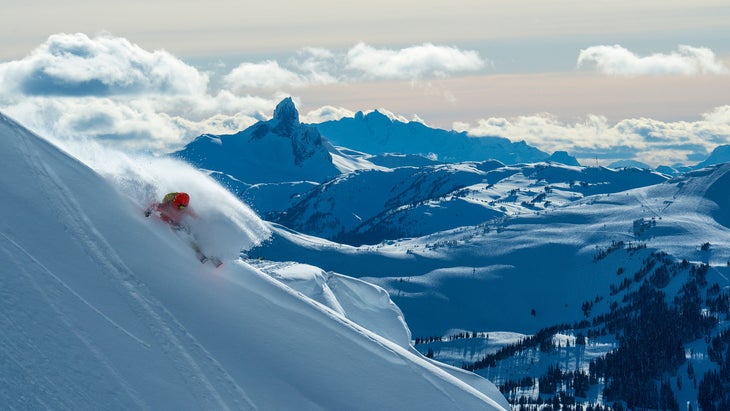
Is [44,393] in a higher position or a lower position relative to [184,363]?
lower

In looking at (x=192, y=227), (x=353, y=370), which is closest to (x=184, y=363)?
(x=353, y=370)

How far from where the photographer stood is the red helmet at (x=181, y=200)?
56.1m

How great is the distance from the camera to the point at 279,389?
46.7 metres

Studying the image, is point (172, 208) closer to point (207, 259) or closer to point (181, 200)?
point (181, 200)

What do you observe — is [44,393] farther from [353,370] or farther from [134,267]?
[353,370]

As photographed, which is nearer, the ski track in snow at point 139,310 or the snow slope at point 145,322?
the snow slope at point 145,322

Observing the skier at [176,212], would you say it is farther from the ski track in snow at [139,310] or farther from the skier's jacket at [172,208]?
the ski track in snow at [139,310]

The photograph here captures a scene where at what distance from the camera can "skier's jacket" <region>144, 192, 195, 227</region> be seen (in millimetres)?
55594

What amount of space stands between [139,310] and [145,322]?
3.38ft

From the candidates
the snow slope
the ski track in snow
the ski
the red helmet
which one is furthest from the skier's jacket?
the ski track in snow

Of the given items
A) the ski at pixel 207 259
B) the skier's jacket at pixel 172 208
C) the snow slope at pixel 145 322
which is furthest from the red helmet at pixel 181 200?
the ski at pixel 207 259

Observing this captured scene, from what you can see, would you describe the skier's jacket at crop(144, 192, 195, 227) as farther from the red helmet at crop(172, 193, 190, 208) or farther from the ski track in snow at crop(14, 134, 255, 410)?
the ski track in snow at crop(14, 134, 255, 410)

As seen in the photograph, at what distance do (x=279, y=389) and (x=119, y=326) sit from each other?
9103mm

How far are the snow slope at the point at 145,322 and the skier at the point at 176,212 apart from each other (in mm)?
903
